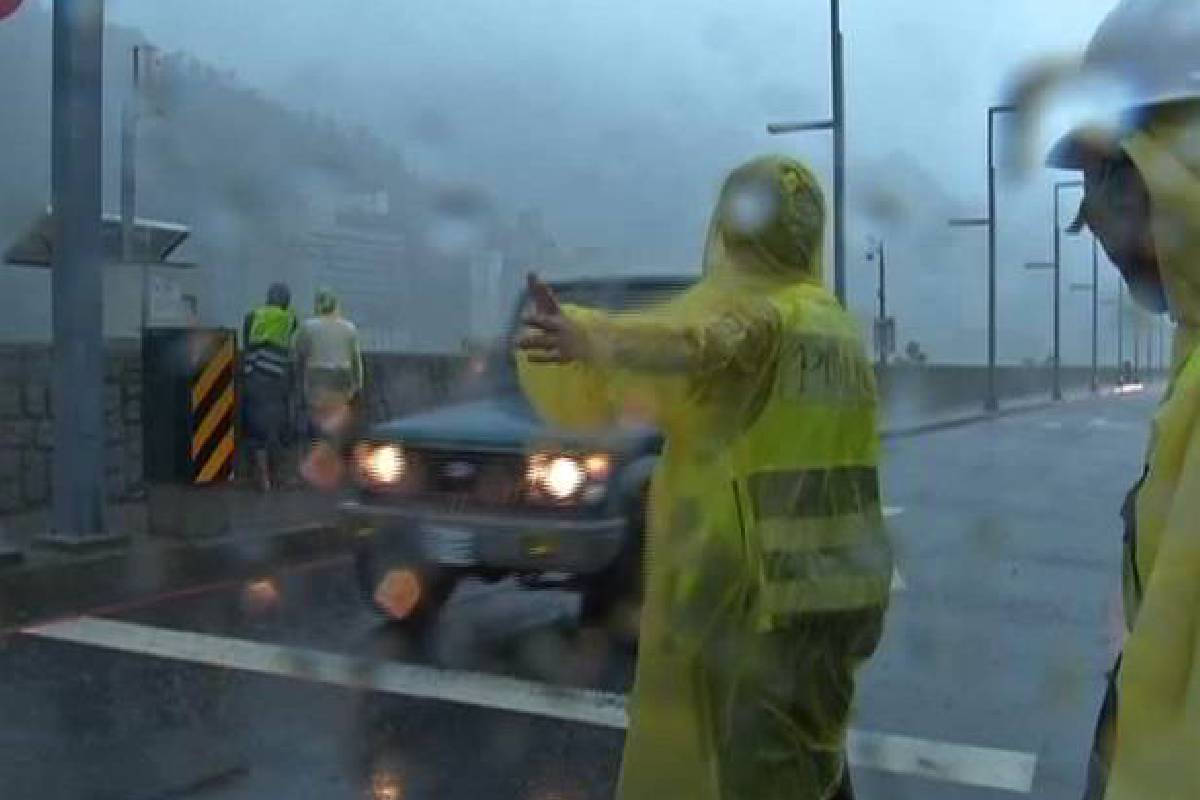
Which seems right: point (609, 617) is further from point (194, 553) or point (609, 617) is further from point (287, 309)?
point (287, 309)

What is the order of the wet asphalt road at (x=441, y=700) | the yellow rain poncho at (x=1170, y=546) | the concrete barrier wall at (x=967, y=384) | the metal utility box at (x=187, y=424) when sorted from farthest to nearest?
1. the concrete barrier wall at (x=967, y=384)
2. the metal utility box at (x=187, y=424)
3. the wet asphalt road at (x=441, y=700)
4. the yellow rain poncho at (x=1170, y=546)

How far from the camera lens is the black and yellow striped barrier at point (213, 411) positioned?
30.4 feet

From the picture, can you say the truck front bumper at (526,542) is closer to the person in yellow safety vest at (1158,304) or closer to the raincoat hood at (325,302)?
the raincoat hood at (325,302)

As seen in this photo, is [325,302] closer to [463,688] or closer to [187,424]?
[187,424]

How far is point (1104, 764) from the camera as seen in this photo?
203cm

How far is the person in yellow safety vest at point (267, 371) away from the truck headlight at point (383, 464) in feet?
14.7

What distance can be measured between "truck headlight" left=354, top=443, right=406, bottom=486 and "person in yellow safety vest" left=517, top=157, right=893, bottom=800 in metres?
3.94

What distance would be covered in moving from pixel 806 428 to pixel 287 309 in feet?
29.4

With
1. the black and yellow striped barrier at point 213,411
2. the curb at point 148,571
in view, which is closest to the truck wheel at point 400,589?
the curb at point 148,571

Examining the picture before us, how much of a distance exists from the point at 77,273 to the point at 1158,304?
758cm

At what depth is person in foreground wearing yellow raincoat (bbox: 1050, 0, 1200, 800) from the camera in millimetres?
1284

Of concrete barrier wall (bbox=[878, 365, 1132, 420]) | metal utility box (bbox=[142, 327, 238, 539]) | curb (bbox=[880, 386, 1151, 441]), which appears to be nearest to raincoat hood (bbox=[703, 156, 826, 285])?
metal utility box (bbox=[142, 327, 238, 539])

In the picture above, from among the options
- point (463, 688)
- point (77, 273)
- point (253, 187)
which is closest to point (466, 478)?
point (463, 688)

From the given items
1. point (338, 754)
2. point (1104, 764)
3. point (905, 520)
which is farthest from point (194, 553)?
point (1104, 764)
